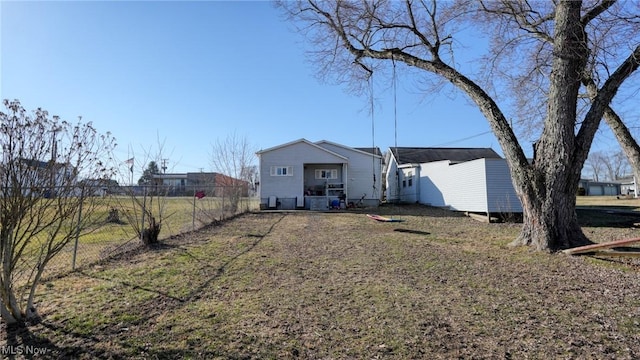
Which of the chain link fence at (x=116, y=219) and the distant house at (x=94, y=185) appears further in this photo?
the chain link fence at (x=116, y=219)

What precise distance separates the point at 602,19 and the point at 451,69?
3178 mm

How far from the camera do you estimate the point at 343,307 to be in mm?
4094

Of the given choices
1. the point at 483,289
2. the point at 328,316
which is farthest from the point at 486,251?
the point at 328,316

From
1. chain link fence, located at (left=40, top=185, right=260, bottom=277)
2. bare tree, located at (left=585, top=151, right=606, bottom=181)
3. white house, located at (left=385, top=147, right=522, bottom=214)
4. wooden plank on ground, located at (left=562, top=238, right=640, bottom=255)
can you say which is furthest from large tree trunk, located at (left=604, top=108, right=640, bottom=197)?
bare tree, located at (left=585, top=151, right=606, bottom=181)

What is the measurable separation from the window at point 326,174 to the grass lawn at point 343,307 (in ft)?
55.2

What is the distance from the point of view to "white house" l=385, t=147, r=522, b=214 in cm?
1416

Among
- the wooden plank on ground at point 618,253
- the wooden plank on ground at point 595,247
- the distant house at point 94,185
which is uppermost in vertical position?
the distant house at point 94,185

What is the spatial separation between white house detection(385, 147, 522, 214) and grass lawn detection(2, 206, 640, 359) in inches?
297

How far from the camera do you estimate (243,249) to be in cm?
784

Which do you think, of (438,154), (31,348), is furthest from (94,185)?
(438,154)

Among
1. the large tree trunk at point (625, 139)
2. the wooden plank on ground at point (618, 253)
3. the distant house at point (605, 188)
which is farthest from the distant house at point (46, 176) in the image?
the distant house at point (605, 188)

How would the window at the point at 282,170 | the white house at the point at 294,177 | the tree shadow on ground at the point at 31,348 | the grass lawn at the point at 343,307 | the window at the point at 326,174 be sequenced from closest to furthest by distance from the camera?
the tree shadow on ground at the point at 31,348 < the grass lawn at the point at 343,307 < the white house at the point at 294,177 < the window at the point at 282,170 < the window at the point at 326,174

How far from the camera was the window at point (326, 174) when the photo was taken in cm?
2419

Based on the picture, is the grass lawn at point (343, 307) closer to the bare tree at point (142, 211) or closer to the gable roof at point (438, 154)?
the bare tree at point (142, 211)
